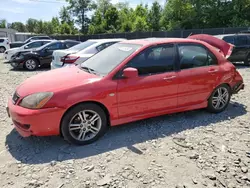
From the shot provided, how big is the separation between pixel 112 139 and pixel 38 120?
1.18 meters

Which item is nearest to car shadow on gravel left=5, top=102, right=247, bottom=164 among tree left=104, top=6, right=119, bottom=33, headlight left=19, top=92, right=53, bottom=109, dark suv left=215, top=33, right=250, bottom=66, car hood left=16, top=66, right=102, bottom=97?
headlight left=19, top=92, right=53, bottom=109

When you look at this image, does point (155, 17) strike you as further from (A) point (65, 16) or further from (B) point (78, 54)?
(B) point (78, 54)

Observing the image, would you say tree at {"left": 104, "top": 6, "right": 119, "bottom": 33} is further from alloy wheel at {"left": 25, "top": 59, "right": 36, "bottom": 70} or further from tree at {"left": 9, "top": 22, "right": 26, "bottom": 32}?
tree at {"left": 9, "top": 22, "right": 26, "bottom": 32}

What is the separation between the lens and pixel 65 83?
3373mm

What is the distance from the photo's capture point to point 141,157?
314 centimetres

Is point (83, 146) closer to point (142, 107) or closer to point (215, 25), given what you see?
point (142, 107)

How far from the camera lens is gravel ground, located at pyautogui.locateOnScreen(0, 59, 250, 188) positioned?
8.82ft

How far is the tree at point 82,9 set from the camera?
179ft

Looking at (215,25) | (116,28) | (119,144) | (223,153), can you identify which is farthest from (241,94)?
(116,28)

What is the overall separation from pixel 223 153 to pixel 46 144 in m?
2.63

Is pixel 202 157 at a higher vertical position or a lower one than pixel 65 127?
lower

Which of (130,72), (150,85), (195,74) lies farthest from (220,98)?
(130,72)

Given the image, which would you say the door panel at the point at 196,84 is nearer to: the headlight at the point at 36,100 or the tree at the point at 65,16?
the headlight at the point at 36,100

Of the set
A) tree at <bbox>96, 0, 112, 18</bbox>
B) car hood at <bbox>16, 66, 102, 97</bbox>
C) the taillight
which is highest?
tree at <bbox>96, 0, 112, 18</bbox>
